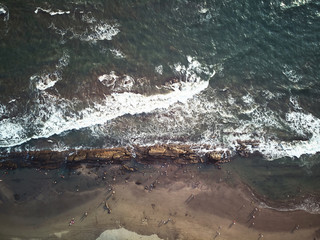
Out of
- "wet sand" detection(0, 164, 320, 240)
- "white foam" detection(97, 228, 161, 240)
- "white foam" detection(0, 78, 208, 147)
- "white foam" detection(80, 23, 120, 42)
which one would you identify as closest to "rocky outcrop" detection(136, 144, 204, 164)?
"wet sand" detection(0, 164, 320, 240)

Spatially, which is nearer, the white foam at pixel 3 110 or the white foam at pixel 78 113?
the white foam at pixel 78 113

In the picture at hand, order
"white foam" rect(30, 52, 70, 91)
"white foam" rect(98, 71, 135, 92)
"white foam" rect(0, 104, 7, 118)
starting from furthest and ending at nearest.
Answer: "white foam" rect(98, 71, 135, 92) < "white foam" rect(30, 52, 70, 91) < "white foam" rect(0, 104, 7, 118)

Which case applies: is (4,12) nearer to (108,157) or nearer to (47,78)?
(47,78)

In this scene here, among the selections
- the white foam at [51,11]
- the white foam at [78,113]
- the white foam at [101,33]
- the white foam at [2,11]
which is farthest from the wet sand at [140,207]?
the white foam at [2,11]

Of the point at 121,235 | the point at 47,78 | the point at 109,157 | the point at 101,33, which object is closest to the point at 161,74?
the point at 101,33

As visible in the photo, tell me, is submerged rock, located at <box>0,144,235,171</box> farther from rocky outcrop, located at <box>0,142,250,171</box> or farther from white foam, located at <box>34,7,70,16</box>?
white foam, located at <box>34,7,70,16</box>

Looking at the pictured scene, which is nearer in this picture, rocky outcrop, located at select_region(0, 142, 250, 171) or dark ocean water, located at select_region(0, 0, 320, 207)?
rocky outcrop, located at select_region(0, 142, 250, 171)

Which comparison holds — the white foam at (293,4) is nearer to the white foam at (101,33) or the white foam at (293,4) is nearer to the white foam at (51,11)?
the white foam at (101,33)
